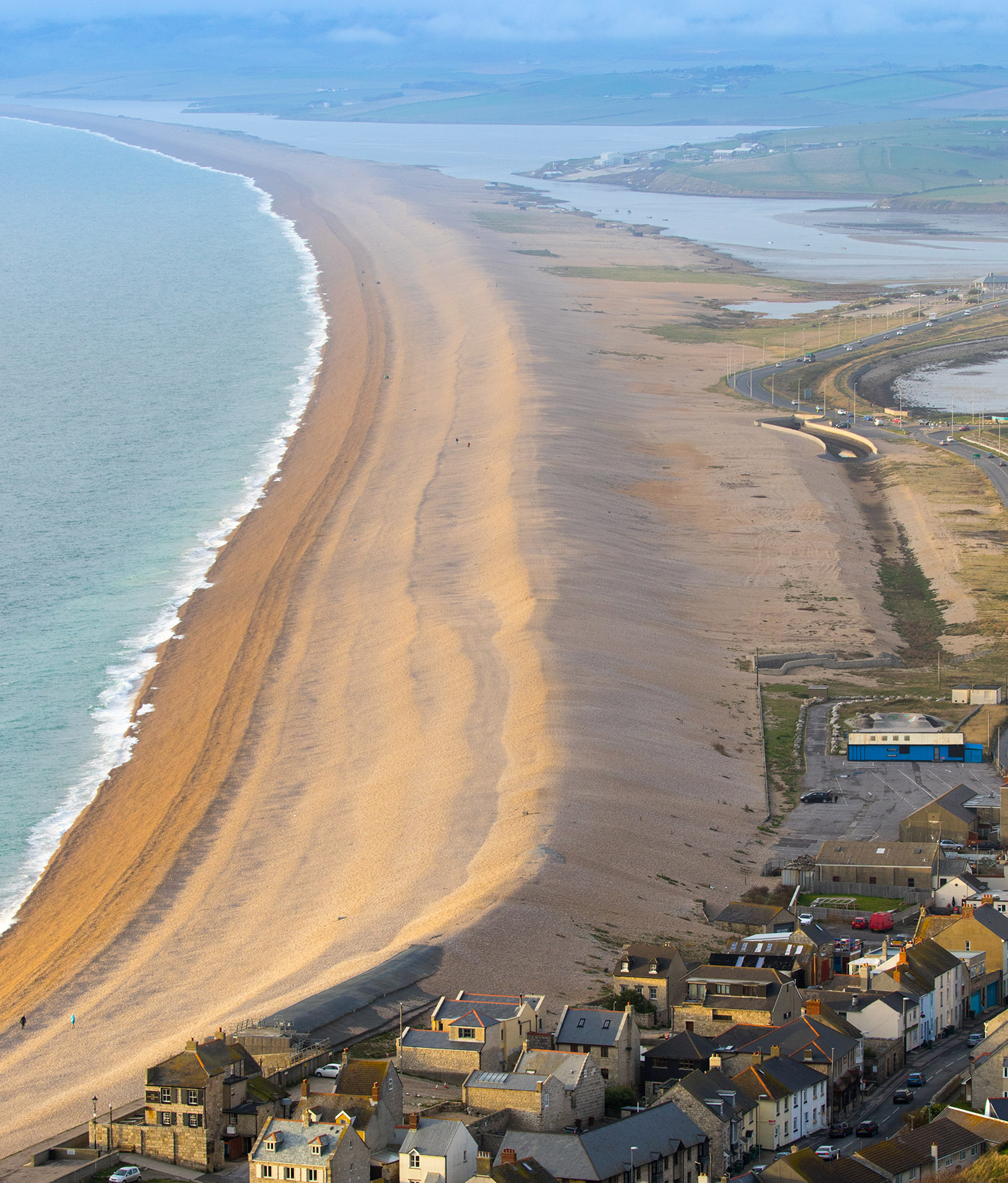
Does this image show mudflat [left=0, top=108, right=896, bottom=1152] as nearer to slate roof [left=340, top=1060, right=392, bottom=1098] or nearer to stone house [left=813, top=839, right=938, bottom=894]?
stone house [left=813, top=839, right=938, bottom=894]

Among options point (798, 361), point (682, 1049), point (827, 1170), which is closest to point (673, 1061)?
point (682, 1049)

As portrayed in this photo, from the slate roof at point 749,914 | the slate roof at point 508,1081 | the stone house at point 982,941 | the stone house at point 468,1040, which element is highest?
the slate roof at point 508,1081

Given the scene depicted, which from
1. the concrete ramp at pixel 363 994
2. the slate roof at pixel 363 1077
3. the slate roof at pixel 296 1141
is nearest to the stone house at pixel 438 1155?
the slate roof at pixel 296 1141

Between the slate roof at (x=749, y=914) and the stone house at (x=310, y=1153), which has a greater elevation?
the stone house at (x=310, y=1153)

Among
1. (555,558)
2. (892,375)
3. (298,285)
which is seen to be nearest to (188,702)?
(555,558)

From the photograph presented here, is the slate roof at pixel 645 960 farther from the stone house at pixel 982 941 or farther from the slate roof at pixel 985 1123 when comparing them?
the slate roof at pixel 985 1123
